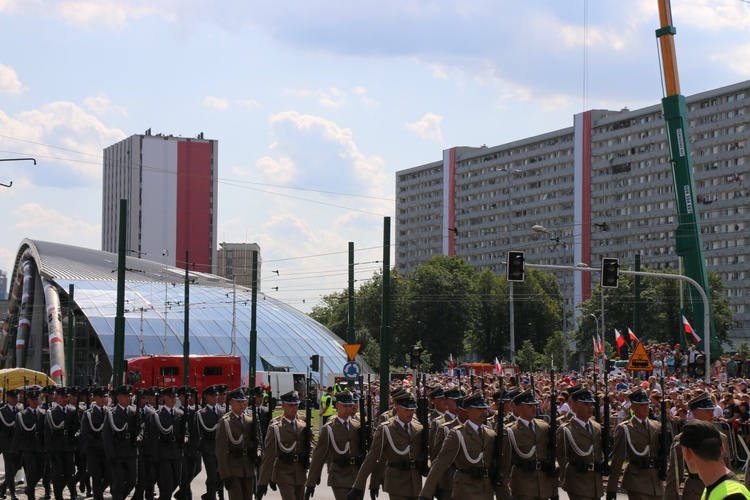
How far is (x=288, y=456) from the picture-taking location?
13.2m

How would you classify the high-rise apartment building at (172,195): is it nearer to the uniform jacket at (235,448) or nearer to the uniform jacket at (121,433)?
the uniform jacket at (121,433)

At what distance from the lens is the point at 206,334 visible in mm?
79375

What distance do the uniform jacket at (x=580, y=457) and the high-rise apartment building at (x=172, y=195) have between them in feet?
501

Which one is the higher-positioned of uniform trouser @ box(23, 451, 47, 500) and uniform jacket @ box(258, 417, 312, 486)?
uniform jacket @ box(258, 417, 312, 486)

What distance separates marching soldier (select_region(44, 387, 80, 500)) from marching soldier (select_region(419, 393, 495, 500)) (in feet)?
34.1

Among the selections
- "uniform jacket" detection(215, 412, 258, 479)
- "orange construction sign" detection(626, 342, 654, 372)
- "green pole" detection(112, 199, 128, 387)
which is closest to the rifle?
"uniform jacket" detection(215, 412, 258, 479)

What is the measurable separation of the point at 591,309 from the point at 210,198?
82859mm

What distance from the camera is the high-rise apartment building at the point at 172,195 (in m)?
164

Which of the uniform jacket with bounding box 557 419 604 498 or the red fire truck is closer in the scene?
the uniform jacket with bounding box 557 419 604 498

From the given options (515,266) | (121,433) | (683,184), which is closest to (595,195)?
(683,184)

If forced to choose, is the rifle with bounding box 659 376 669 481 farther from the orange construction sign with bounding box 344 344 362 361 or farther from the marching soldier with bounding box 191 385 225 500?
the orange construction sign with bounding box 344 344 362 361

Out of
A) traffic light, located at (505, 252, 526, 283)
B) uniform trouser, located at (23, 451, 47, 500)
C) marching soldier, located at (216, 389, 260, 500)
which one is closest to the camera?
marching soldier, located at (216, 389, 260, 500)

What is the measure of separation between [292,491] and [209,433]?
4.17 metres

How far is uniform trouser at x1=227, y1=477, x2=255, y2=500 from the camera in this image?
1433cm
